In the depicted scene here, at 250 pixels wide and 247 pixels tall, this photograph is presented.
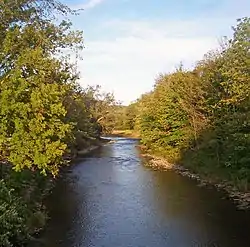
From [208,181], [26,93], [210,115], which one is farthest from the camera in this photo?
[210,115]

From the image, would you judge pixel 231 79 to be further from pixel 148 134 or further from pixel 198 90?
pixel 148 134

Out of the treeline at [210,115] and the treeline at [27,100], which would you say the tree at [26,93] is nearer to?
the treeline at [27,100]

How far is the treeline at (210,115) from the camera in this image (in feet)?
75.6

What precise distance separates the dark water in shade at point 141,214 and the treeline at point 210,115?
293 cm

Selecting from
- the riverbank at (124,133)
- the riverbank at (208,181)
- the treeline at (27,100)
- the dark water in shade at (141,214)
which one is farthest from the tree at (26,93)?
the riverbank at (124,133)

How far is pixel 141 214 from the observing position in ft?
65.0

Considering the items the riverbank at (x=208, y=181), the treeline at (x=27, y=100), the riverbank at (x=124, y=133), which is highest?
the treeline at (x=27, y=100)

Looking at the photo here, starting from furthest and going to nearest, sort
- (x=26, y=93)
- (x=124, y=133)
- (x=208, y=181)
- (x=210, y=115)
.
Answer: (x=124, y=133), (x=210, y=115), (x=208, y=181), (x=26, y=93)

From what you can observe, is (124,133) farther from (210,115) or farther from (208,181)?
(208,181)

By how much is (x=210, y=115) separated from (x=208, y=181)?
6545 mm

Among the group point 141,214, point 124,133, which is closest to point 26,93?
point 141,214

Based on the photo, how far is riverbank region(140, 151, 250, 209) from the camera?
873 inches

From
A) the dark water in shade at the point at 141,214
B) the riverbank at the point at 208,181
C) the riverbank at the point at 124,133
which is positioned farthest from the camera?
the riverbank at the point at 124,133

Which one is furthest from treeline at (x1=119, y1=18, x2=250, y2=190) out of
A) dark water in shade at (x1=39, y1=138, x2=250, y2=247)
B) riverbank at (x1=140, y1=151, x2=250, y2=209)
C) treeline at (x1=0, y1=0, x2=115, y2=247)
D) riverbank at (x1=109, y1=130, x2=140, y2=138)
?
riverbank at (x1=109, y1=130, x2=140, y2=138)
